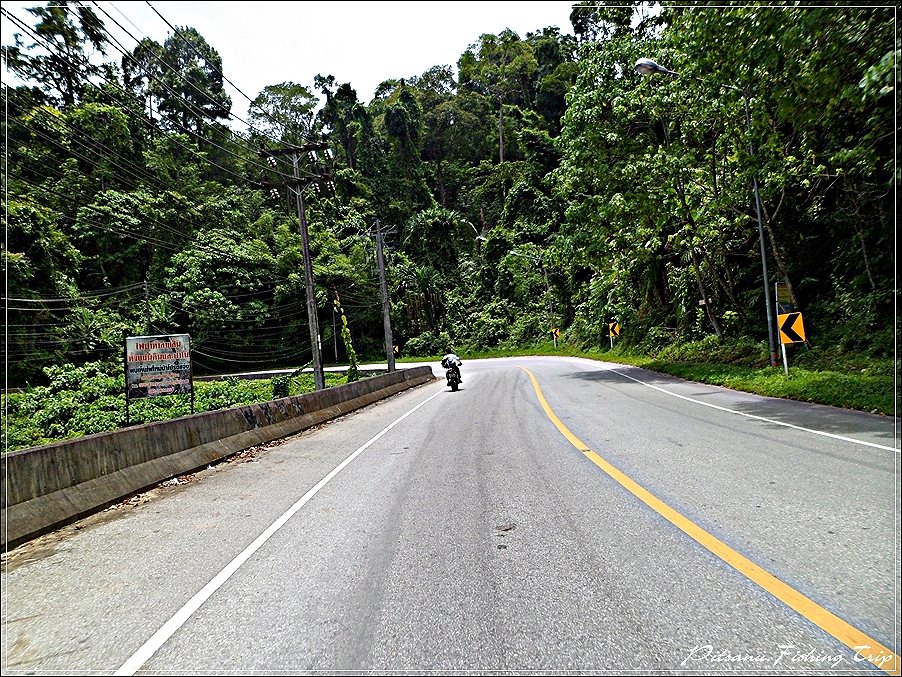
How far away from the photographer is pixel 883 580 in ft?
11.9

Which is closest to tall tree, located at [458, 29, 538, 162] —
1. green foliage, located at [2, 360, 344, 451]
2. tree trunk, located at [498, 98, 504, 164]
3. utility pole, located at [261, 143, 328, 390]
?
tree trunk, located at [498, 98, 504, 164]

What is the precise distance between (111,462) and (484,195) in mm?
70570

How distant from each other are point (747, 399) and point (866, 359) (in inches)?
158

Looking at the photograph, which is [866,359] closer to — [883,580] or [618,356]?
[883,580]

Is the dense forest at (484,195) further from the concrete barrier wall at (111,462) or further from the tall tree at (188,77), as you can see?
the concrete barrier wall at (111,462)

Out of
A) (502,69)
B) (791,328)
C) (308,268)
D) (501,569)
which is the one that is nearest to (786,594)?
(501,569)

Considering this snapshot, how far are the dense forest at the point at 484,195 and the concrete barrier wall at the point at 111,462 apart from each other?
633cm

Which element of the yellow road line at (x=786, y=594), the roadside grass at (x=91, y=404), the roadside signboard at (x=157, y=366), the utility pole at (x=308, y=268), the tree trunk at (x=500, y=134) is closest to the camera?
the yellow road line at (x=786, y=594)

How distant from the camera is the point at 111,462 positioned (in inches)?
314

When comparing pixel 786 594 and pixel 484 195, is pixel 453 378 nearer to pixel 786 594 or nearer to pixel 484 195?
pixel 786 594

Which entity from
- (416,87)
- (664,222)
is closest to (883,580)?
(664,222)

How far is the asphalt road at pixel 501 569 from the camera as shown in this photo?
10.5 feet

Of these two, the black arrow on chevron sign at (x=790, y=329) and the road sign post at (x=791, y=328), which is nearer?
the road sign post at (x=791, y=328)

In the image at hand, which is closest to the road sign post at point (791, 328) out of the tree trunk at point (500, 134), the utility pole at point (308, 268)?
the utility pole at point (308, 268)
